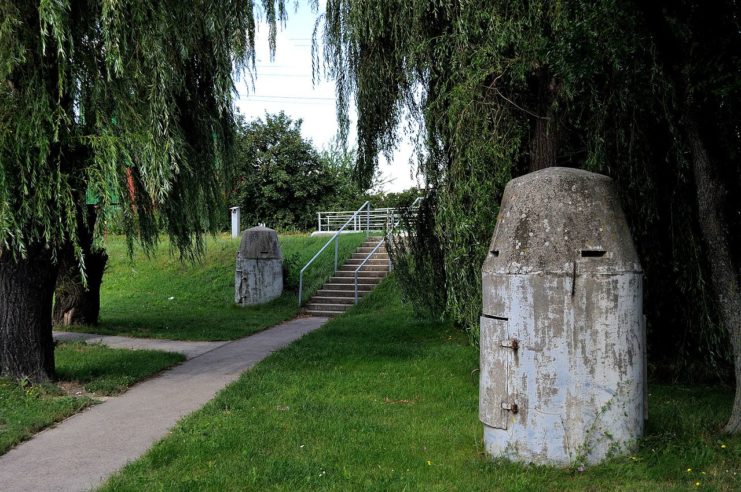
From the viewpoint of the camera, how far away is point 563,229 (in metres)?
5.19

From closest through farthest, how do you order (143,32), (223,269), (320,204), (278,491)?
1. (278,491)
2. (143,32)
3. (223,269)
4. (320,204)

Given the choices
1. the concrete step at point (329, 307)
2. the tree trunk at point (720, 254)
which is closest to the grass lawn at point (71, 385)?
the tree trunk at point (720, 254)

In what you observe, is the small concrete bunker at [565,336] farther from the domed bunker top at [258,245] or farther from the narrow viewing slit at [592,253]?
the domed bunker top at [258,245]

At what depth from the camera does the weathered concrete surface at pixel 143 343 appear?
1191 cm

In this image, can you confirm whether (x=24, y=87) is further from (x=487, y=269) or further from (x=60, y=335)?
(x=60, y=335)

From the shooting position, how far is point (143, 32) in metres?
8.16

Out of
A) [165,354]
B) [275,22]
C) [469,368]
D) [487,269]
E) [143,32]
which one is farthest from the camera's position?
[275,22]

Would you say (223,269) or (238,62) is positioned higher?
(238,62)

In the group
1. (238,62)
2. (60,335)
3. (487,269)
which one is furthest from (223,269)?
(487,269)

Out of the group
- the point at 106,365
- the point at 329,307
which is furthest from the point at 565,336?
the point at 329,307

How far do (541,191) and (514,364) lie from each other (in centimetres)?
136

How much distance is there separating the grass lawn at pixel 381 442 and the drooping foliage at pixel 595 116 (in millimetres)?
1188

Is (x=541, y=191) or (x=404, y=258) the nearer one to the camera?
(x=541, y=191)

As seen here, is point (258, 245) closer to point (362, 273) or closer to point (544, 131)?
point (362, 273)
